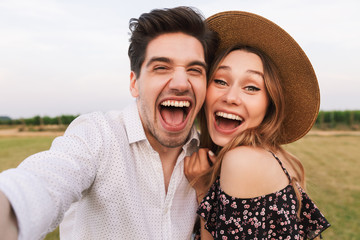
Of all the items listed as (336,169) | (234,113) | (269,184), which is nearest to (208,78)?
(234,113)

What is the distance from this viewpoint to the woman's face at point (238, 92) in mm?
2672

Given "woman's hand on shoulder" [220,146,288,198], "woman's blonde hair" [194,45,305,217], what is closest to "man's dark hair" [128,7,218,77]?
"woman's blonde hair" [194,45,305,217]

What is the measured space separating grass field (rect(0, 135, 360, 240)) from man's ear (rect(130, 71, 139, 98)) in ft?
6.71

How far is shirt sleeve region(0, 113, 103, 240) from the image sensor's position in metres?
1.35

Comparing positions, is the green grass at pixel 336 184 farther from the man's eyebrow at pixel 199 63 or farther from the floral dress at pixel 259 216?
the man's eyebrow at pixel 199 63

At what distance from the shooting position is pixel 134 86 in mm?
2961

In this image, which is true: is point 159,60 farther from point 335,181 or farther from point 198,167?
point 335,181

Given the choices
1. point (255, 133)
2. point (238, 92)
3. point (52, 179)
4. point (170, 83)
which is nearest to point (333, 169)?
point (255, 133)

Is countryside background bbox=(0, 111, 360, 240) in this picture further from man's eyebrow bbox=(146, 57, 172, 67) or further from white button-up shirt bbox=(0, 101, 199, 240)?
man's eyebrow bbox=(146, 57, 172, 67)

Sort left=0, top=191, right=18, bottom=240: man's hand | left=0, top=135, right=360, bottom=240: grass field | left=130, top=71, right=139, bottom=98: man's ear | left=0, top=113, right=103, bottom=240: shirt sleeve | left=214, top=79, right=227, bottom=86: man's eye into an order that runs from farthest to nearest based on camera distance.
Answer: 1. left=0, top=135, right=360, bottom=240: grass field
2. left=130, top=71, right=139, bottom=98: man's ear
3. left=214, top=79, right=227, bottom=86: man's eye
4. left=0, top=113, right=103, bottom=240: shirt sleeve
5. left=0, top=191, right=18, bottom=240: man's hand

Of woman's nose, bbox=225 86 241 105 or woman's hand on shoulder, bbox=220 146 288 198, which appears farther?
woman's nose, bbox=225 86 241 105

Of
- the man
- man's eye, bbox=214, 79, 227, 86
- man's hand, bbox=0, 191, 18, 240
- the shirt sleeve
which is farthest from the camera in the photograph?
man's eye, bbox=214, 79, 227, 86

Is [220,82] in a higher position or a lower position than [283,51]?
lower

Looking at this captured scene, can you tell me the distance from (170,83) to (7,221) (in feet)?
5.47
